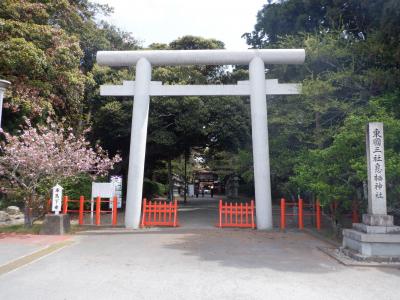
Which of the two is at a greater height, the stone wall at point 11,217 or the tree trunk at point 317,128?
the tree trunk at point 317,128

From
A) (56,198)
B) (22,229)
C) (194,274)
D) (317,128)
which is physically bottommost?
(194,274)

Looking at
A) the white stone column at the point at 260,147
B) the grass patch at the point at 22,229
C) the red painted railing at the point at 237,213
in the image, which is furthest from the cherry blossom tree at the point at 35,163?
the white stone column at the point at 260,147

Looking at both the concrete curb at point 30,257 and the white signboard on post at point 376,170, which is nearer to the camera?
the concrete curb at point 30,257

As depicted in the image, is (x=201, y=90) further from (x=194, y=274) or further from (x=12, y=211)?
(x=12, y=211)

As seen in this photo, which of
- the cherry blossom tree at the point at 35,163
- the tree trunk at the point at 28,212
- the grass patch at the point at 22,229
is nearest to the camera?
the cherry blossom tree at the point at 35,163

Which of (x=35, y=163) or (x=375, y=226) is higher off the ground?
(x=35, y=163)

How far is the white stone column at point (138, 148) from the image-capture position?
14.3m

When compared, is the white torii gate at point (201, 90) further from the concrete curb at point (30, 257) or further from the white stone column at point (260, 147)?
the concrete curb at point (30, 257)

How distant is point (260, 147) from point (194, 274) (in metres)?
8.06

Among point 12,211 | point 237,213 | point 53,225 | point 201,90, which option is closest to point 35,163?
point 53,225

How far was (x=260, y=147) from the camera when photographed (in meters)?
14.5

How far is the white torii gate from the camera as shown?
14.3 m

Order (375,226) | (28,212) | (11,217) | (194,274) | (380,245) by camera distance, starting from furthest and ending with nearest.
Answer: (11,217)
(28,212)
(375,226)
(380,245)
(194,274)

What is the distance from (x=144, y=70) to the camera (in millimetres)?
14969
